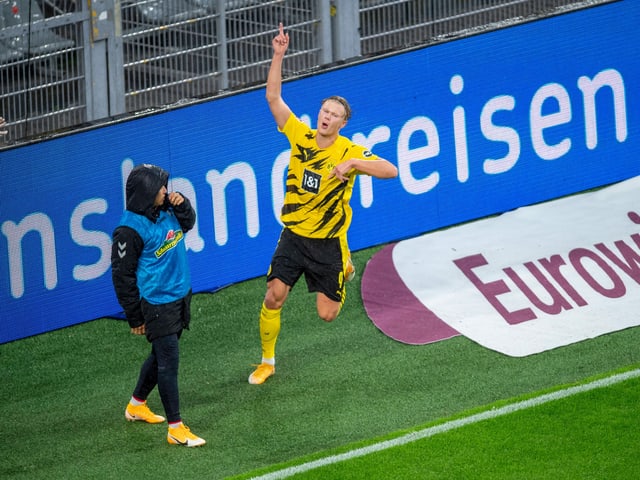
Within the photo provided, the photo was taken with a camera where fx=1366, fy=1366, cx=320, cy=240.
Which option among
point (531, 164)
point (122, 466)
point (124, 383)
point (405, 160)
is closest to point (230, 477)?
point (122, 466)

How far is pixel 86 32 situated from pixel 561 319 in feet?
13.6

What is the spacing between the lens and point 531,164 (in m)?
11.5

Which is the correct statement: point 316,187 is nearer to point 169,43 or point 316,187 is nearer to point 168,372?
point 168,372

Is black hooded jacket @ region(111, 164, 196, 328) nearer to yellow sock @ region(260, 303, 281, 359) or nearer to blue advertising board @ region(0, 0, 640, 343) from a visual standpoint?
yellow sock @ region(260, 303, 281, 359)

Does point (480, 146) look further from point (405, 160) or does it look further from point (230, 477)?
point (230, 477)

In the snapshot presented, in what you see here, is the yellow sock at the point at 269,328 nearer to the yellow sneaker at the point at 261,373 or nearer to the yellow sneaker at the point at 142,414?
the yellow sneaker at the point at 261,373

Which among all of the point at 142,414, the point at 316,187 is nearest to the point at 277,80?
the point at 316,187

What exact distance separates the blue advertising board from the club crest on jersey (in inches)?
83.9

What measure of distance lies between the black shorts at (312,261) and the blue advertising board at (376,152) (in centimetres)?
156

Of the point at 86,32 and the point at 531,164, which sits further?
the point at 531,164

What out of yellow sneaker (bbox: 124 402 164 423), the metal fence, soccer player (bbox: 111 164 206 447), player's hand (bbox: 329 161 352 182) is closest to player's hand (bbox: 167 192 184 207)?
soccer player (bbox: 111 164 206 447)

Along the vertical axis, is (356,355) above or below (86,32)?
below

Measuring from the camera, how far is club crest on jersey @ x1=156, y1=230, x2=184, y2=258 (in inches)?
317

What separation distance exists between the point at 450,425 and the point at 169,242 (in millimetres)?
2018
